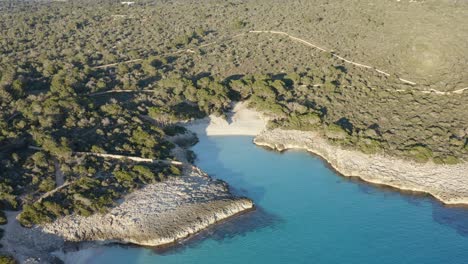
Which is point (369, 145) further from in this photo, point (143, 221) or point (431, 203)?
point (143, 221)

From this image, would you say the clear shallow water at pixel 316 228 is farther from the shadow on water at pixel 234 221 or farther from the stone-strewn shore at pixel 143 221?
the stone-strewn shore at pixel 143 221

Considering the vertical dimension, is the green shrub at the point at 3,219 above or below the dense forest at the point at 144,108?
below

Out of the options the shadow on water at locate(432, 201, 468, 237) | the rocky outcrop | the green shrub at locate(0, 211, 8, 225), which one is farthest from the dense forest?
the shadow on water at locate(432, 201, 468, 237)

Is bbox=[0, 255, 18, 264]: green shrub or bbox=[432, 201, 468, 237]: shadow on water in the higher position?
bbox=[432, 201, 468, 237]: shadow on water

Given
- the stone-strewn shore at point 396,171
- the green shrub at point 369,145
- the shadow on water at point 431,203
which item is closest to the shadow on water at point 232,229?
the shadow on water at point 431,203

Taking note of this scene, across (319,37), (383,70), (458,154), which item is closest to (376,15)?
(319,37)

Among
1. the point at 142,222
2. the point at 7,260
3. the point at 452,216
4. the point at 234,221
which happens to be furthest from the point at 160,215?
the point at 452,216

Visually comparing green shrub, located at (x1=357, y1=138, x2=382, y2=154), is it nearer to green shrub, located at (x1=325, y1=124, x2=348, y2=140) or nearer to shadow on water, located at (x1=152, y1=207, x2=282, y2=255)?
green shrub, located at (x1=325, y1=124, x2=348, y2=140)
